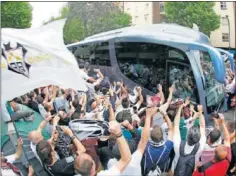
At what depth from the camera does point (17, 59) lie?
3.15 metres

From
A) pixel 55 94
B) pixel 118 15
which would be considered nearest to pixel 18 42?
pixel 55 94

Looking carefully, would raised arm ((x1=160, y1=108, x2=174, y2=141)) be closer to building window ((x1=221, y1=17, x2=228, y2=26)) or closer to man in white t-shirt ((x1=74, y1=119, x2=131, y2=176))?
man in white t-shirt ((x1=74, y1=119, x2=131, y2=176))

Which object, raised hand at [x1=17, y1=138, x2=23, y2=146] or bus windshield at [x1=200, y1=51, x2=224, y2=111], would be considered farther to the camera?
bus windshield at [x1=200, y1=51, x2=224, y2=111]

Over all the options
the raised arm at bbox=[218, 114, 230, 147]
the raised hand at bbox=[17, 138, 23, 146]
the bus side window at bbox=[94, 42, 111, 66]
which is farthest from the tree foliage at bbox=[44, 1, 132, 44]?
the raised arm at bbox=[218, 114, 230, 147]

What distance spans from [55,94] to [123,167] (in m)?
0.85

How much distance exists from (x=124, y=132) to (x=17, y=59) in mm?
936

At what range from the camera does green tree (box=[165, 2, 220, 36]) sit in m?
3.37

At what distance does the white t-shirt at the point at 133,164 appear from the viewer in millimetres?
3008

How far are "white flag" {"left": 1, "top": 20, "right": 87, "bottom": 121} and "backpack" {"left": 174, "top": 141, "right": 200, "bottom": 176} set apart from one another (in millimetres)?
922

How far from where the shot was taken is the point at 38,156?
3.15 metres

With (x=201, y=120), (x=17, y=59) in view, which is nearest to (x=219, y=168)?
(x=201, y=120)

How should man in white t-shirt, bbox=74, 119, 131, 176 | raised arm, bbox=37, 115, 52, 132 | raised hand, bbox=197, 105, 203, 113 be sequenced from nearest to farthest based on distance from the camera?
1. man in white t-shirt, bbox=74, 119, 131, 176
2. raised arm, bbox=37, 115, 52, 132
3. raised hand, bbox=197, 105, 203, 113

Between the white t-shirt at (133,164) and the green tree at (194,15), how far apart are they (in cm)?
106

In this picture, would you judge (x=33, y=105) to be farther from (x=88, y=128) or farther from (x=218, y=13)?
(x=218, y=13)
